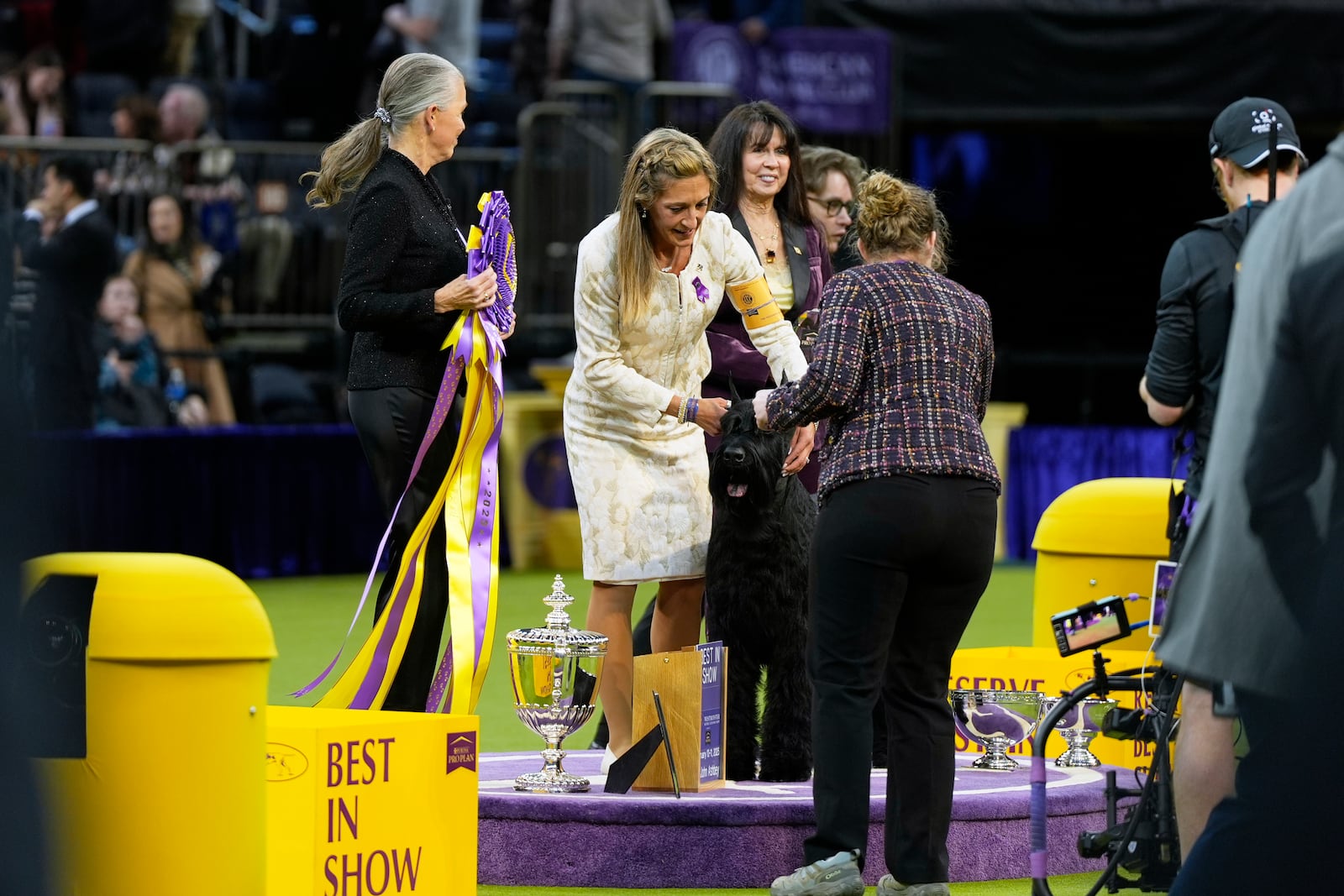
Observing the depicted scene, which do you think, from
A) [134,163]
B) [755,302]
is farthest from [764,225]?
[134,163]

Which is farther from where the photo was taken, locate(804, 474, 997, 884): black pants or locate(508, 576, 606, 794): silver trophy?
locate(508, 576, 606, 794): silver trophy

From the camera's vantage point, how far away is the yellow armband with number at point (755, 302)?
5.41m

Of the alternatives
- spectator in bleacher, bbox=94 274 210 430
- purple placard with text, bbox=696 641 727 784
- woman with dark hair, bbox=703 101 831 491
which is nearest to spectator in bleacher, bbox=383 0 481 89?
spectator in bleacher, bbox=94 274 210 430

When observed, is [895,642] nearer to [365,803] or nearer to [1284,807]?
[365,803]

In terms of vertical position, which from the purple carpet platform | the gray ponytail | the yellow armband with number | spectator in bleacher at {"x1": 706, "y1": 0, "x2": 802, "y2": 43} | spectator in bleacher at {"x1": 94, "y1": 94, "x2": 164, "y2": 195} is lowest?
the purple carpet platform

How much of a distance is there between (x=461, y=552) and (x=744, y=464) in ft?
2.30

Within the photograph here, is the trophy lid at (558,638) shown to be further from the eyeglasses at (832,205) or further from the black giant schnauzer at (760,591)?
the eyeglasses at (832,205)

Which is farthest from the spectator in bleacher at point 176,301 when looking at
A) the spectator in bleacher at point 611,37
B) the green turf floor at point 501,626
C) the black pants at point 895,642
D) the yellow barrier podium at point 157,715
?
the yellow barrier podium at point 157,715

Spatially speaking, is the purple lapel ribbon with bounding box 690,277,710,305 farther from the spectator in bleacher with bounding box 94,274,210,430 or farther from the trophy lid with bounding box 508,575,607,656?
the spectator in bleacher with bounding box 94,274,210,430

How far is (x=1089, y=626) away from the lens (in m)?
4.26

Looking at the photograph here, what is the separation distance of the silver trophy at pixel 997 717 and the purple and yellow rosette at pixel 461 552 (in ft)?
4.25

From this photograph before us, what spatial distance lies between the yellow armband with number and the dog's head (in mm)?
300

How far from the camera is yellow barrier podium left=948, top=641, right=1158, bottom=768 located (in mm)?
5867

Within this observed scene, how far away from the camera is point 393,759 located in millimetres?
4293
